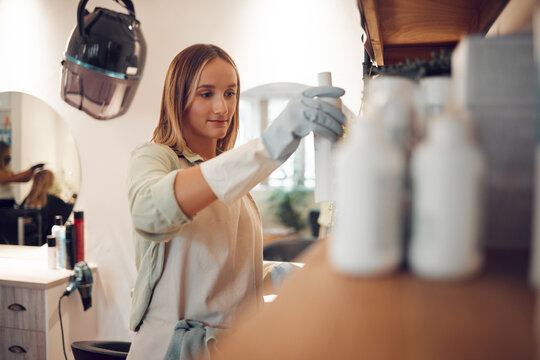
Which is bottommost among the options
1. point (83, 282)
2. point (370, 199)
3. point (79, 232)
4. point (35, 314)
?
point (35, 314)

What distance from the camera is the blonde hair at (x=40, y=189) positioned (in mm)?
2922

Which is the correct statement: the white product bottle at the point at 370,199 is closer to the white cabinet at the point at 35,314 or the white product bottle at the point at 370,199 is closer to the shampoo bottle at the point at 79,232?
the white cabinet at the point at 35,314

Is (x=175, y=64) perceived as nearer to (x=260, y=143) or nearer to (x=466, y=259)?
(x=260, y=143)

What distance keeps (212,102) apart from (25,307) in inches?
68.1

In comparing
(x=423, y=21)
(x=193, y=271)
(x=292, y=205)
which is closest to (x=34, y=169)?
(x=193, y=271)

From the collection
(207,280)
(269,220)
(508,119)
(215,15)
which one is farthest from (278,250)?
(269,220)

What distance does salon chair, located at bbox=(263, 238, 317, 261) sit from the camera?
10.8 feet

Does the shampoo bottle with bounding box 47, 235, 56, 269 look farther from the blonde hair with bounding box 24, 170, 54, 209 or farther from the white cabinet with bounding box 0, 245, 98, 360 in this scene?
the blonde hair with bounding box 24, 170, 54, 209

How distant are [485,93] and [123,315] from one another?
8.74 feet

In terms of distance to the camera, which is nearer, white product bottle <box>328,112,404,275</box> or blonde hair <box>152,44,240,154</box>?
white product bottle <box>328,112,404,275</box>

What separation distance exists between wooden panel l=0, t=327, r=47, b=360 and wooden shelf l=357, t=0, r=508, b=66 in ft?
7.54

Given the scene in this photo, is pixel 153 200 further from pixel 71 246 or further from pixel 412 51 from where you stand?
pixel 71 246

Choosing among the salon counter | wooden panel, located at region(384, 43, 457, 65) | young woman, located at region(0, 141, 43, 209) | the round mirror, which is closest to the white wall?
the round mirror

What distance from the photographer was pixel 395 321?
14.1 inches
